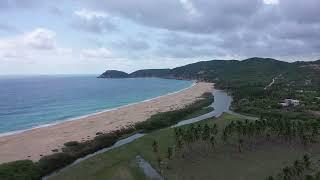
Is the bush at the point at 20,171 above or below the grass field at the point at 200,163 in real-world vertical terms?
above

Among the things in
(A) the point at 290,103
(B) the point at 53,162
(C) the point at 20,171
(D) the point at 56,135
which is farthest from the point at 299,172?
(A) the point at 290,103

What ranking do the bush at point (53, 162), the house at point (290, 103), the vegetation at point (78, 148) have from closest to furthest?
the vegetation at point (78, 148)
the bush at point (53, 162)
the house at point (290, 103)

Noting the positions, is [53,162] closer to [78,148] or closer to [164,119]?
[78,148]

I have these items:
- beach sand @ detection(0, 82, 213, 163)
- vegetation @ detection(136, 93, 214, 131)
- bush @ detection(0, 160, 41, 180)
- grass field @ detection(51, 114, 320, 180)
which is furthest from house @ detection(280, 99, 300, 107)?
bush @ detection(0, 160, 41, 180)

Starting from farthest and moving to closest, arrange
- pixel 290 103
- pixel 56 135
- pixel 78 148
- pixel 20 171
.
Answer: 1. pixel 290 103
2. pixel 56 135
3. pixel 78 148
4. pixel 20 171

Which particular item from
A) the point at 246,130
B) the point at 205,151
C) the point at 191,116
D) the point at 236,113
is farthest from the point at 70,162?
the point at 236,113

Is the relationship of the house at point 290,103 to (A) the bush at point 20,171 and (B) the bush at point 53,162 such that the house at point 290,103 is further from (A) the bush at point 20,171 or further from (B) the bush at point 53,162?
(A) the bush at point 20,171

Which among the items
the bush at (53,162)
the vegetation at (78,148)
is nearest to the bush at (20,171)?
the vegetation at (78,148)

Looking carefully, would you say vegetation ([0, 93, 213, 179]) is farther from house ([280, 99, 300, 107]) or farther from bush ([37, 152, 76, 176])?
house ([280, 99, 300, 107])

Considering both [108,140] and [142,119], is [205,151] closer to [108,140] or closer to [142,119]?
[108,140]
